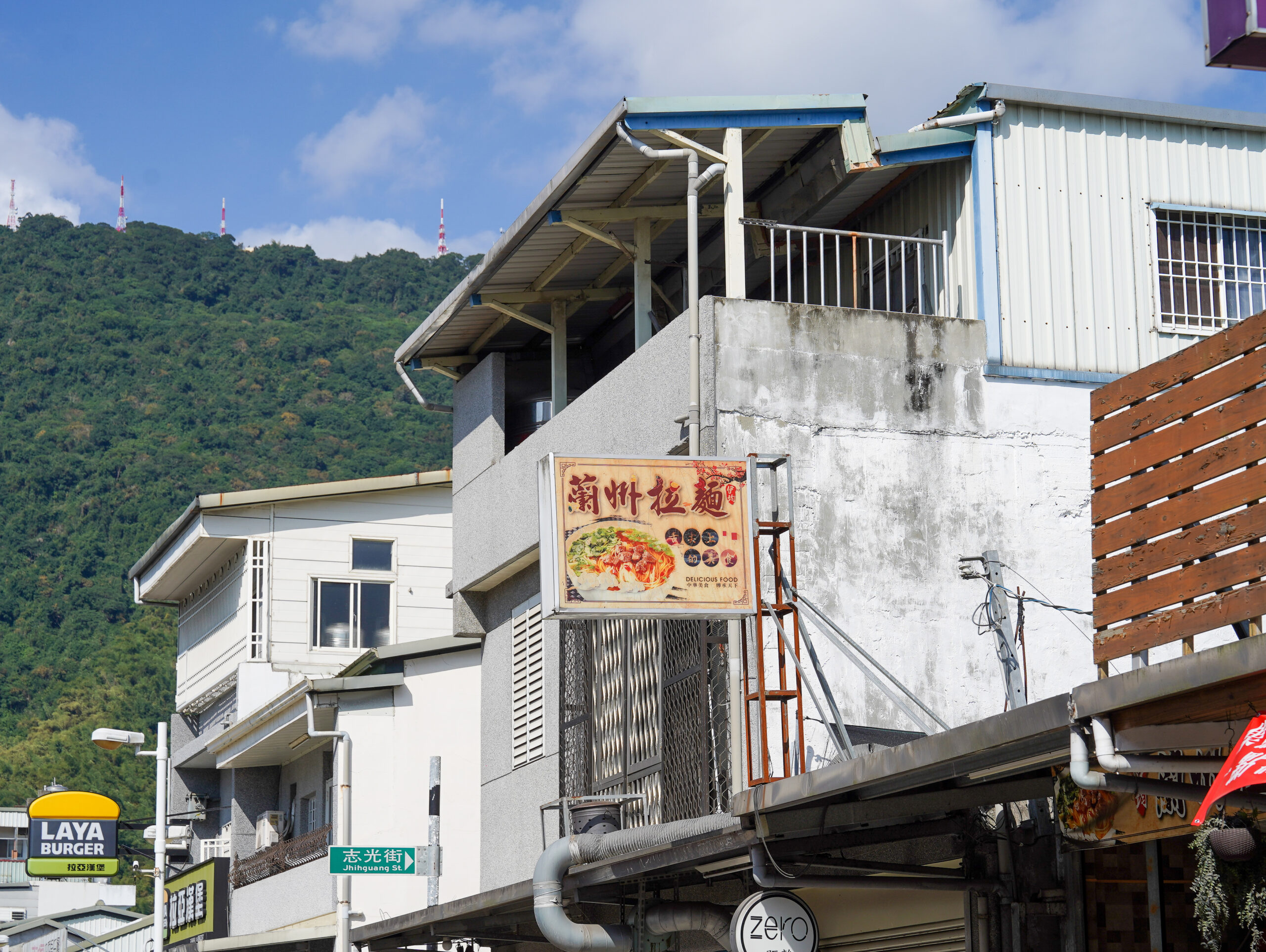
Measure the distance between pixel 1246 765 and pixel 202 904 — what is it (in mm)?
22231

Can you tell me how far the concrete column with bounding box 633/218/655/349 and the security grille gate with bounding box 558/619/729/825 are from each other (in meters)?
2.68

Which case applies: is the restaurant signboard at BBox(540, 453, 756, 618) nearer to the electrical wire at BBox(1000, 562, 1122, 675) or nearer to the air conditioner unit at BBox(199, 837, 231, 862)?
the electrical wire at BBox(1000, 562, 1122, 675)

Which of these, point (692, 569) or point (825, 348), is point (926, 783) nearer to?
point (692, 569)

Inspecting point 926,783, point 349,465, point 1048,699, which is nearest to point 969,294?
point 926,783

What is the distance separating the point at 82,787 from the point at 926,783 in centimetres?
6233

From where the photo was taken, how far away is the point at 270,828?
27.6 meters

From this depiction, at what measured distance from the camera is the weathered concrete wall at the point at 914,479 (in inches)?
545

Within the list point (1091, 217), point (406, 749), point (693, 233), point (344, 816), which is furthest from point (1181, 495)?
point (406, 749)

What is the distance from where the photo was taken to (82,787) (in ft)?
219

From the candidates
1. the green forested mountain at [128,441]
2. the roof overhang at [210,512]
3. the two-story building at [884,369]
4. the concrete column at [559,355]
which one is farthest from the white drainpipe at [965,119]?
the green forested mountain at [128,441]

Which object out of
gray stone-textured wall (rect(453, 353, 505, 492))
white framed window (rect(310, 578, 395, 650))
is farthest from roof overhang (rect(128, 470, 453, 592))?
gray stone-textured wall (rect(453, 353, 505, 492))

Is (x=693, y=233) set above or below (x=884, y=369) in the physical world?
above

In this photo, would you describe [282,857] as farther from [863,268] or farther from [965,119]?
[965,119]

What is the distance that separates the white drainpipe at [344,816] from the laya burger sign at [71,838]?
295 inches
